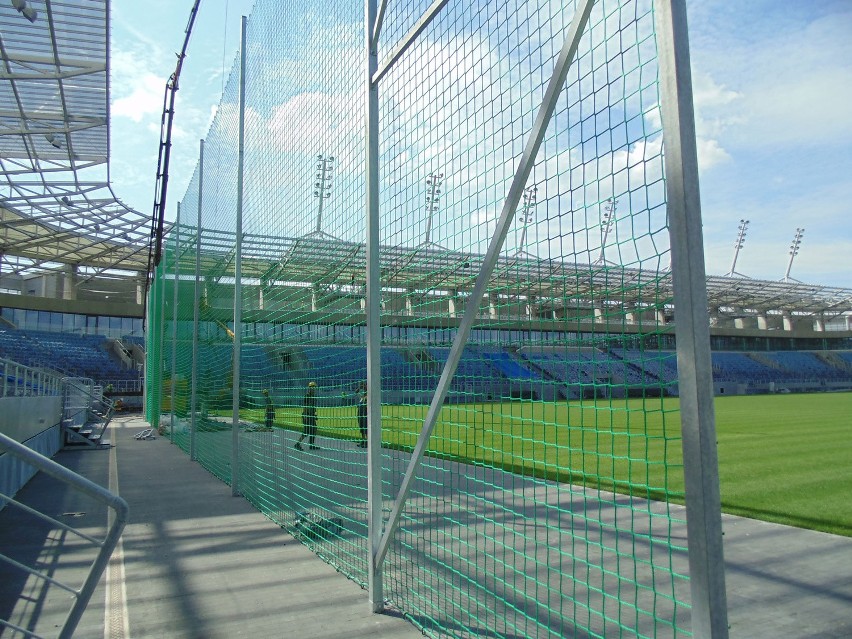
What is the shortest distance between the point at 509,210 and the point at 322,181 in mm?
3052

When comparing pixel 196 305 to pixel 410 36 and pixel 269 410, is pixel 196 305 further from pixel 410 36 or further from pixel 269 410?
pixel 410 36

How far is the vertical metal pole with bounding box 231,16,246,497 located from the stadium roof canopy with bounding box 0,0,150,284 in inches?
288

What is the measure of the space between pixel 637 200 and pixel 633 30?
59cm

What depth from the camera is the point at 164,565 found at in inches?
181

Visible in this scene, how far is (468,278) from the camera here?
3.83 m

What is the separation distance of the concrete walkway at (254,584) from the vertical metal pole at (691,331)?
76.9 inches

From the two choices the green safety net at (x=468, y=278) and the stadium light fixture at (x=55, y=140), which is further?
the stadium light fixture at (x=55, y=140)

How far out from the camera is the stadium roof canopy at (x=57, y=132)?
533 inches

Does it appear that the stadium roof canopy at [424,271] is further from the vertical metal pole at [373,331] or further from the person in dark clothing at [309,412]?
the person in dark clothing at [309,412]

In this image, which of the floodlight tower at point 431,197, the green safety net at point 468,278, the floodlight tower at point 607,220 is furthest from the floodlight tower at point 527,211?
the floodlight tower at point 431,197

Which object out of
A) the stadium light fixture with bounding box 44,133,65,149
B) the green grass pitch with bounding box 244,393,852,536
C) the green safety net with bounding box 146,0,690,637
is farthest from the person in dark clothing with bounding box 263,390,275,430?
the stadium light fixture with bounding box 44,133,65,149

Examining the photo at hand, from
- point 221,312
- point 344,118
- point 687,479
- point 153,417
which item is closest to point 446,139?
point 344,118

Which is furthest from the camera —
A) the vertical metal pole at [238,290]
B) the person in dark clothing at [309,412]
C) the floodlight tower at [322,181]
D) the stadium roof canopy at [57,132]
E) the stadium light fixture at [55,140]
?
the stadium light fixture at [55,140]

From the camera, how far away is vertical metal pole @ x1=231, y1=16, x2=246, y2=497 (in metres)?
7.13
